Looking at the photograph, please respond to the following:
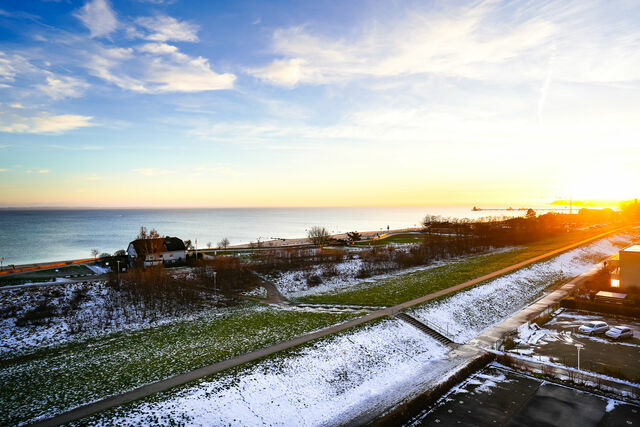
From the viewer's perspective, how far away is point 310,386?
2431cm

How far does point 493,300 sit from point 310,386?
30239mm

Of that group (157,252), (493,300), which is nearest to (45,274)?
(157,252)

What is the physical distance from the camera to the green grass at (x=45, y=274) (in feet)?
135

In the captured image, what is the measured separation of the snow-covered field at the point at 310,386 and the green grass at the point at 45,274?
32.1 meters

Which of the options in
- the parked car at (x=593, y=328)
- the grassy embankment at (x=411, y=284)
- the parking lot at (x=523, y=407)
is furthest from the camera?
the grassy embankment at (x=411, y=284)

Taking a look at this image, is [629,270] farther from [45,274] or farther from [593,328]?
[45,274]

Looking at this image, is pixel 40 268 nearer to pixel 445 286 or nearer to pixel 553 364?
pixel 445 286

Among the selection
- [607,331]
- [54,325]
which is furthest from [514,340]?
[54,325]

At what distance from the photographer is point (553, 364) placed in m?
27.6

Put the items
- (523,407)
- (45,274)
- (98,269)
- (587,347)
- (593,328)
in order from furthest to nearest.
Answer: (98,269) < (45,274) < (593,328) < (587,347) < (523,407)

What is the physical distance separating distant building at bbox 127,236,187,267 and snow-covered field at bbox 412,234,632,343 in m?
36.9

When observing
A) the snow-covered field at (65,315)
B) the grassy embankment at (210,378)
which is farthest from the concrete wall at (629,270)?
the snow-covered field at (65,315)

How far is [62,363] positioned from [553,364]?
35776 mm

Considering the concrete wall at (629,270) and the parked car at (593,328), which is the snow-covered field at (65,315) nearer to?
the parked car at (593,328)
